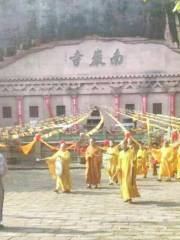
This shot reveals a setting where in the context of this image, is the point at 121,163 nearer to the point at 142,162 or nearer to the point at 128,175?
the point at 128,175

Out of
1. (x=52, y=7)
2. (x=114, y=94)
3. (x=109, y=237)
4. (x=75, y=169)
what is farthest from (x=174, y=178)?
(x=52, y=7)

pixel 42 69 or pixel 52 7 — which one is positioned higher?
pixel 52 7

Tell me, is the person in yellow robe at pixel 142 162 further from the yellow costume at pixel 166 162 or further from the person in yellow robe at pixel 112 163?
the person in yellow robe at pixel 112 163

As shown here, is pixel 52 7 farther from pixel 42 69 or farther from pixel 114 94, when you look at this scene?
pixel 114 94

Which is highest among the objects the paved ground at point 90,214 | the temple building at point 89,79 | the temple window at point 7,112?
Answer: the temple building at point 89,79

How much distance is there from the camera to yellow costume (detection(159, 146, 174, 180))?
60.8 ft

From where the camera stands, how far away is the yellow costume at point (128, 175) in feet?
42.1

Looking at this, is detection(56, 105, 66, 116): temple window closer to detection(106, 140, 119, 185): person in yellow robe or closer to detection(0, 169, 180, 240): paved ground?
detection(106, 140, 119, 185): person in yellow robe

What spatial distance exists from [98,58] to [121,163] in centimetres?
2856

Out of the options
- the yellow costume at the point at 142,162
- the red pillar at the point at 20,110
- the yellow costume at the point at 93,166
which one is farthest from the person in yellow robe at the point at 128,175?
the red pillar at the point at 20,110

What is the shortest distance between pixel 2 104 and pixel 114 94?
28.2 ft

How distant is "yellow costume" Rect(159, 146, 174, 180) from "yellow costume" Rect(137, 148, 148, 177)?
1.50m

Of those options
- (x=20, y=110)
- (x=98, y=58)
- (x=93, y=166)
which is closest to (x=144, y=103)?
(x=98, y=58)

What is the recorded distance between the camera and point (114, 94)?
40375 millimetres
